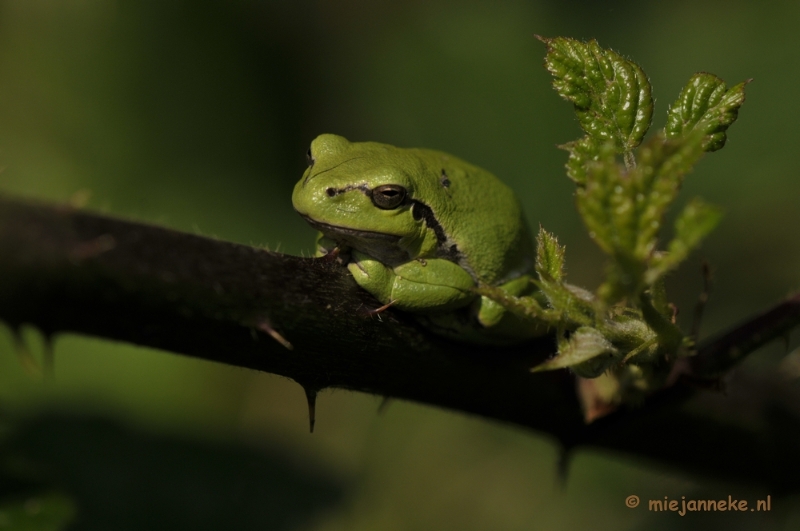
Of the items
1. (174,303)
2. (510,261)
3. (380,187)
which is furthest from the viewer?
(510,261)

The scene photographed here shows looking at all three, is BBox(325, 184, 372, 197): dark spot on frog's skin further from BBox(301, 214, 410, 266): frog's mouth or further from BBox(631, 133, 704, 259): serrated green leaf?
BBox(631, 133, 704, 259): serrated green leaf

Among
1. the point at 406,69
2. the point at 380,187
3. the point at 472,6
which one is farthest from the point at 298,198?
the point at 472,6

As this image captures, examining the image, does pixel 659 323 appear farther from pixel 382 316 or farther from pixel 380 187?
pixel 380 187

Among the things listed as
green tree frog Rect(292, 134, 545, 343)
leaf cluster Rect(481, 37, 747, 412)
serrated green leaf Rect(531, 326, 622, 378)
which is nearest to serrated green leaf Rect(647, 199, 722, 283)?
leaf cluster Rect(481, 37, 747, 412)

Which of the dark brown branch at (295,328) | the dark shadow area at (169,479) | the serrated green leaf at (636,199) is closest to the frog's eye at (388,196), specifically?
the dark brown branch at (295,328)

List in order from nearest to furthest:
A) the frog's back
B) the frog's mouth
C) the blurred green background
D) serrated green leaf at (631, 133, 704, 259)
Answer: serrated green leaf at (631, 133, 704, 259)
the frog's mouth
the frog's back
the blurred green background

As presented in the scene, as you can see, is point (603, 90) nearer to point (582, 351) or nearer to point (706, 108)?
point (706, 108)

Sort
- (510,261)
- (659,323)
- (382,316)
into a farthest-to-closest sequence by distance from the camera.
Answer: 1. (510,261)
2. (382,316)
3. (659,323)
